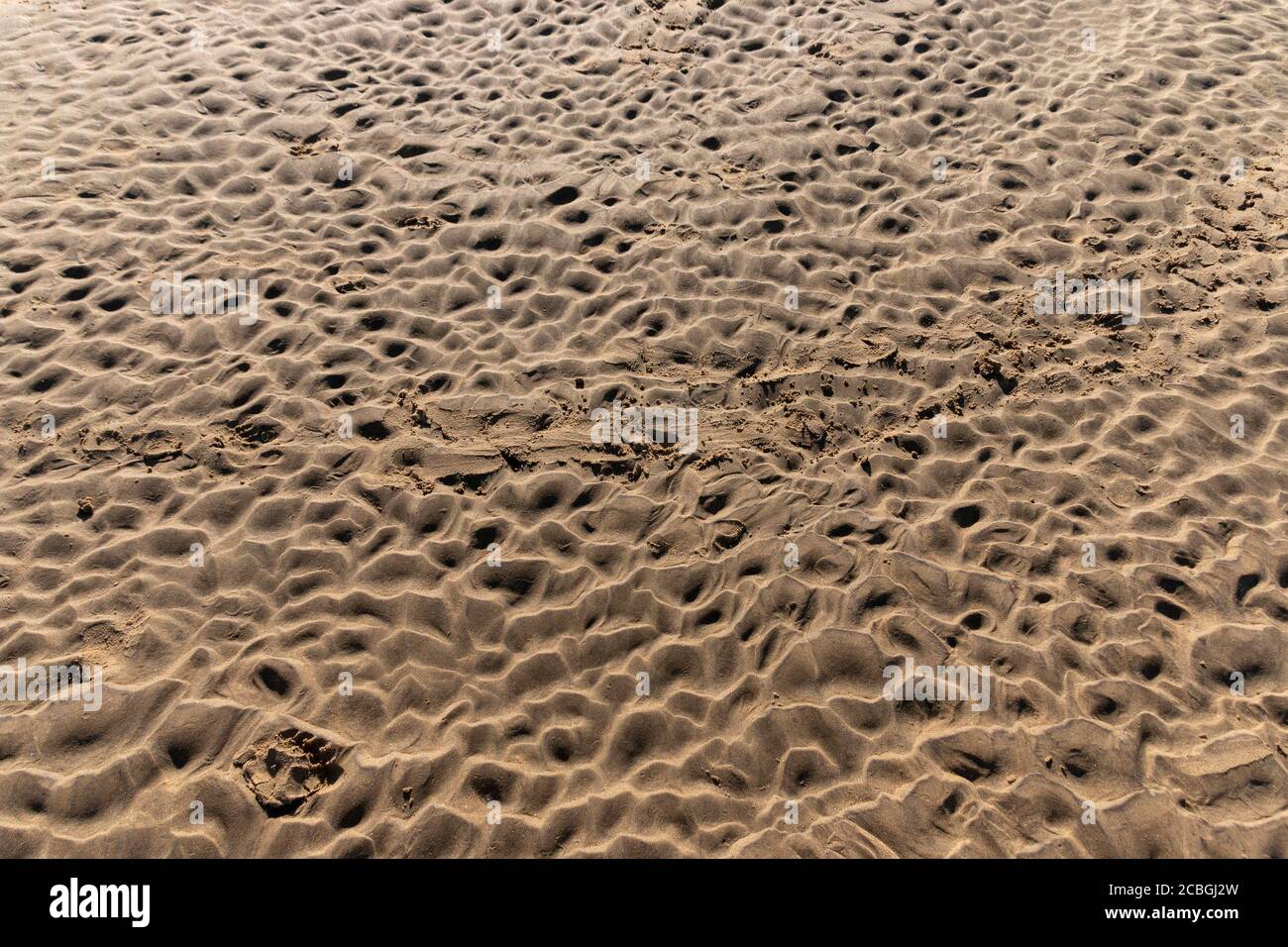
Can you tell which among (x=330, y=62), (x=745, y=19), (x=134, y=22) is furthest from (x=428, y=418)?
(x=134, y=22)

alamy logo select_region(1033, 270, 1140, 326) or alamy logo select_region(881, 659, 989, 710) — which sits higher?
alamy logo select_region(1033, 270, 1140, 326)

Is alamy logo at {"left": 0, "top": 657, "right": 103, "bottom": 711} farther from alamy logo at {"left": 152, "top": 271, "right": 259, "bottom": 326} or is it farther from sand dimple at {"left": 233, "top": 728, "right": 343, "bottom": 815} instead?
alamy logo at {"left": 152, "top": 271, "right": 259, "bottom": 326}

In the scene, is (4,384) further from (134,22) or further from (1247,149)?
(1247,149)
